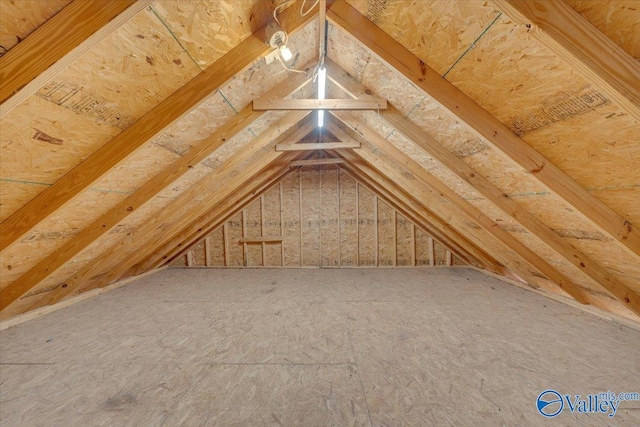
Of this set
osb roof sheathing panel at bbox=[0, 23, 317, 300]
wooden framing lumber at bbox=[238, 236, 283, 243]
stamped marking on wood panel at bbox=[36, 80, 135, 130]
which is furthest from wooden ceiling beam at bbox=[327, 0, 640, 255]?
wooden framing lumber at bbox=[238, 236, 283, 243]

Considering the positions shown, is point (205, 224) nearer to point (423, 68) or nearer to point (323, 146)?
point (323, 146)

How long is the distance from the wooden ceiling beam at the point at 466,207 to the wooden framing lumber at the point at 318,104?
0.56m

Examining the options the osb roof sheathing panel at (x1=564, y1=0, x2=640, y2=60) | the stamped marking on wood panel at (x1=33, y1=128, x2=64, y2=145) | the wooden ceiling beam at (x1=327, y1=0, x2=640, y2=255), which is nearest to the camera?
the osb roof sheathing panel at (x1=564, y1=0, x2=640, y2=60)

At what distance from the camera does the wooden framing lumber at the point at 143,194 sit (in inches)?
81.2

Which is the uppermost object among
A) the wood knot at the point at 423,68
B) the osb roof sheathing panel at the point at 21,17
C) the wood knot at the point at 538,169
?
the wood knot at the point at 423,68

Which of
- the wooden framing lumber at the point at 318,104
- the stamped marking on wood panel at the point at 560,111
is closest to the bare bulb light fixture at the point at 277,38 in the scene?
the wooden framing lumber at the point at 318,104

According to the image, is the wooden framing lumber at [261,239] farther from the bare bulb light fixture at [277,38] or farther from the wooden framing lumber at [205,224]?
the bare bulb light fixture at [277,38]

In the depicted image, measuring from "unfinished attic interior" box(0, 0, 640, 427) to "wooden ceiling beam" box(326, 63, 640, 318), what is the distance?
0.9 inches

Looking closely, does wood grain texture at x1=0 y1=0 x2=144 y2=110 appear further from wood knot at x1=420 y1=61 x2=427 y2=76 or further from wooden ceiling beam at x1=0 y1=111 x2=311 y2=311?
wooden ceiling beam at x1=0 y1=111 x2=311 y2=311

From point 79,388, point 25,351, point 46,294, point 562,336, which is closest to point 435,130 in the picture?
point 562,336

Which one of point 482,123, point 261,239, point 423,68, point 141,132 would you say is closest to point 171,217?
point 141,132

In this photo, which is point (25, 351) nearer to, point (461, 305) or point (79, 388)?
point (79, 388)

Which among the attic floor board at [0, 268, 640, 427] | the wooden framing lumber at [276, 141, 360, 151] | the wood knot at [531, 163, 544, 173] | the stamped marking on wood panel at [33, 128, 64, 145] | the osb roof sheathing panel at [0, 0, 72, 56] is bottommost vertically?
the attic floor board at [0, 268, 640, 427]

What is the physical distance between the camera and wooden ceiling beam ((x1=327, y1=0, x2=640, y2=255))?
1360 mm
